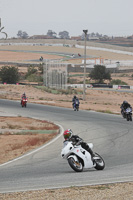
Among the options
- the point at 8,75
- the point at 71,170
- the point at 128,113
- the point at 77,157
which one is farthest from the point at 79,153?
the point at 8,75

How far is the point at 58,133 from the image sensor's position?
2361 centimetres

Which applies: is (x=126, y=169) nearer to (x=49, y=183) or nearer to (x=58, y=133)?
(x=49, y=183)

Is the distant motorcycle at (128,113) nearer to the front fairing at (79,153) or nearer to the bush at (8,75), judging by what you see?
the front fairing at (79,153)

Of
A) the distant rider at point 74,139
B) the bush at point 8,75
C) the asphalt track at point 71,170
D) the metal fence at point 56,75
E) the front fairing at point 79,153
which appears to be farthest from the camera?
the bush at point 8,75

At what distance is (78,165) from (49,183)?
5.68 ft

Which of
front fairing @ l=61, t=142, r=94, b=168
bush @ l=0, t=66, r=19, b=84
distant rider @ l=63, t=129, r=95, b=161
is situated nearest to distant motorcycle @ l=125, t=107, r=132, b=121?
distant rider @ l=63, t=129, r=95, b=161

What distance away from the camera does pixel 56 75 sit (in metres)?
64.4

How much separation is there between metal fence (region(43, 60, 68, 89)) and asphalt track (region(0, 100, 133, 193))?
3665cm

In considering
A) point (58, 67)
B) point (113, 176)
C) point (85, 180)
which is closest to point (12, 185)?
point (85, 180)

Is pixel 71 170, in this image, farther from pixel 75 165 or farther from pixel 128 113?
pixel 128 113

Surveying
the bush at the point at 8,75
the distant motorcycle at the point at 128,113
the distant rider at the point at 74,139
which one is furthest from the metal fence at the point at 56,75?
the distant rider at the point at 74,139

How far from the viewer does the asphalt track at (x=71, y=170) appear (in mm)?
10828

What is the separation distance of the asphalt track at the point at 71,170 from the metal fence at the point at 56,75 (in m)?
36.7

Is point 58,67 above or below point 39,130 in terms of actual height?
above
